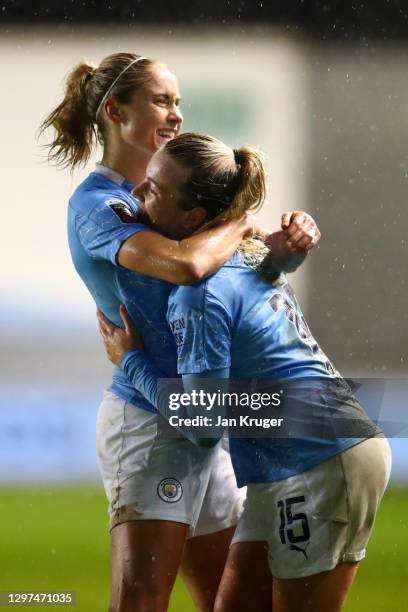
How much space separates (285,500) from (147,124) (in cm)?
96

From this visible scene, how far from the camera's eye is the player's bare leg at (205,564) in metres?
2.49

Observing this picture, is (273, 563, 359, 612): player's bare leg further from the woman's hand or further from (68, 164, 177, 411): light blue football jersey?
the woman's hand

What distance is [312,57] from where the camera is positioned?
8.50ft

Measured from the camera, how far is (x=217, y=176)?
7.55ft

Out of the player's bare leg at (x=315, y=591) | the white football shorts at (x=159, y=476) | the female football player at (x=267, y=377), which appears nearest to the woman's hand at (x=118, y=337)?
the female football player at (x=267, y=377)

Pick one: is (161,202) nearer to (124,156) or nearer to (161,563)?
(124,156)

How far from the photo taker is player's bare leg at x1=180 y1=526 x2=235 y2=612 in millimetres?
2492

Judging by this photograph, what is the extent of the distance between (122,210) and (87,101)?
1.01ft

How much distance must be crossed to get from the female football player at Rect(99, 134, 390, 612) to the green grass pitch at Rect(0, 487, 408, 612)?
21 centimetres

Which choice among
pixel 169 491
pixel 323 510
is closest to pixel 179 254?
pixel 169 491

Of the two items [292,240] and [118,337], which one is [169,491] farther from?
[292,240]

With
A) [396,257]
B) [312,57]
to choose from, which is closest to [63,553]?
[396,257]

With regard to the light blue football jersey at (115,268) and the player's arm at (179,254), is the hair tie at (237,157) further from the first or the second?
the light blue football jersey at (115,268)

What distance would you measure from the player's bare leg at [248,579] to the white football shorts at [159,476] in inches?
3.3
